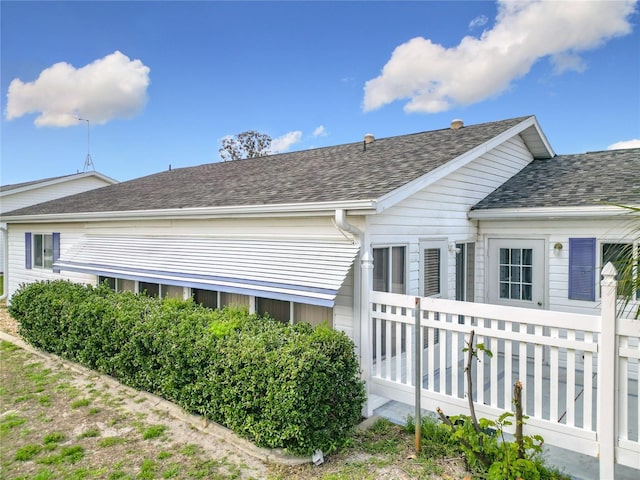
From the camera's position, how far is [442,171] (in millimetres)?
5762

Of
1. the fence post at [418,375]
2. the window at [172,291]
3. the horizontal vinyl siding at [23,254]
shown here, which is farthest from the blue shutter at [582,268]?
the horizontal vinyl siding at [23,254]

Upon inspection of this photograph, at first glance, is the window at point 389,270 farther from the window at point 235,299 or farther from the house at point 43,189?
the house at point 43,189

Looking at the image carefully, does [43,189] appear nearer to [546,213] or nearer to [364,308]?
[364,308]

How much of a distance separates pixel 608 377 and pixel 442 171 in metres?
3.42

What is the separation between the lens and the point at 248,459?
12.7ft

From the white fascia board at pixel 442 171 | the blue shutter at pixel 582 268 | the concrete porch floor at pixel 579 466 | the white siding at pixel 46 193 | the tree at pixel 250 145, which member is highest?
the tree at pixel 250 145

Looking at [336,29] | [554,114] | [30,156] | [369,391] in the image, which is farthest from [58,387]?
[30,156]

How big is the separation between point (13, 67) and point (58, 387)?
1150 cm

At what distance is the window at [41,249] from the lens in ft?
35.4

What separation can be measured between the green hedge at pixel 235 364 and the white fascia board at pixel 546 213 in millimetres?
4164

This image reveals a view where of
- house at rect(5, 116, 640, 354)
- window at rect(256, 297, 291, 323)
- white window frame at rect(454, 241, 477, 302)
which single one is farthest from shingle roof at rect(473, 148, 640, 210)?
window at rect(256, 297, 291, 323)

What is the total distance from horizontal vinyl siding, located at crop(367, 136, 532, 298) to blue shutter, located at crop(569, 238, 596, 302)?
1531 millimetres

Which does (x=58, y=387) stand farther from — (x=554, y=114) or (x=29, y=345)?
(x=554, y=114)

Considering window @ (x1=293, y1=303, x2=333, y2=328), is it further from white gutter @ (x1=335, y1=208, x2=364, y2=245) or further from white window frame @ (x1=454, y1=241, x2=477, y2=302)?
white window frame @ (x1=454, y1=241, x2=477, y2=302)
